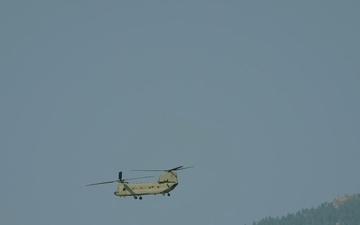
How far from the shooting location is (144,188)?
485ft

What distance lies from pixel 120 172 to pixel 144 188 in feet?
23.5

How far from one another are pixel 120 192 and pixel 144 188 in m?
6.26

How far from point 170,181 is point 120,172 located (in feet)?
38.4

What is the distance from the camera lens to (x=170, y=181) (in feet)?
481

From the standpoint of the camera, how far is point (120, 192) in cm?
15112

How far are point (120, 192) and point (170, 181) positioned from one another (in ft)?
38.1

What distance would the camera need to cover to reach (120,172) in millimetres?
151750

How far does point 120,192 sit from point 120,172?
415 centimetres

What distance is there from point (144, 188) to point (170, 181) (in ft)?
18.3
